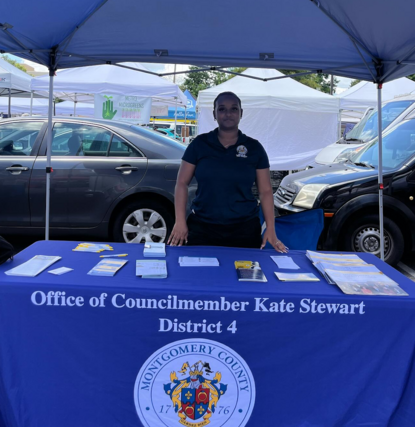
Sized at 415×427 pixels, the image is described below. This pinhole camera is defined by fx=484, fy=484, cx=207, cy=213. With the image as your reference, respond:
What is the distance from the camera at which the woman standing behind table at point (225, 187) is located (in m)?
3.09

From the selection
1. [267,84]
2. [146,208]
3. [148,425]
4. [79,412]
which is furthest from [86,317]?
[267,84]

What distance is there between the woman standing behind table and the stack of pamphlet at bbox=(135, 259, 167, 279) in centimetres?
55

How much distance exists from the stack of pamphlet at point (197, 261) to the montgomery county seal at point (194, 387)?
0.49 metres

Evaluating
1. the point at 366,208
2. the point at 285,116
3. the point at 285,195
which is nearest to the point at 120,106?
the point at 285,116

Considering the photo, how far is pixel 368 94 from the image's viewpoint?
15.0 metres

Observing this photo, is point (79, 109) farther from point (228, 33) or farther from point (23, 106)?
point (228, 33)

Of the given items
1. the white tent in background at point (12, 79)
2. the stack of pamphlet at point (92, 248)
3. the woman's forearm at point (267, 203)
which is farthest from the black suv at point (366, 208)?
the white tent in background at point (12, 79)

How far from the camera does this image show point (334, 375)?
223 cm

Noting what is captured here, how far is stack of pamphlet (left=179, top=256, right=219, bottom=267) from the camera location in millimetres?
2598

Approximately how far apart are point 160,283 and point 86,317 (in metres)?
0.37

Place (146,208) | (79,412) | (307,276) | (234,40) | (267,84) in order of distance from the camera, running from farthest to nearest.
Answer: (267,84), (146,208), (234,40), (307,276), (79,412)

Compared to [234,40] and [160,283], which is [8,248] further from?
[234,40]

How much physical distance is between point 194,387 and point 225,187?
1320 millimetres

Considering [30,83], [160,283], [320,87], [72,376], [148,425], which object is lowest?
[148,425]
